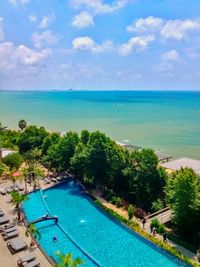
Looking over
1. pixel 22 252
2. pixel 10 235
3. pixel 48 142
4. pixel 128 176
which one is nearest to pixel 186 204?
pixel 128 176

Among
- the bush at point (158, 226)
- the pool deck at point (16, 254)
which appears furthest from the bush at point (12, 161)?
the bush at point (158, 226)

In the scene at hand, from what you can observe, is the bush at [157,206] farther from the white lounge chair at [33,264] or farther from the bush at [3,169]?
the bush at [3,169]

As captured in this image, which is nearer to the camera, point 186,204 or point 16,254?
point 16,254

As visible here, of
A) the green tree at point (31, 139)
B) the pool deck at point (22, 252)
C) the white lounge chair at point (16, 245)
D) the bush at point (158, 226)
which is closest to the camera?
the pool deck at point (22, 252)

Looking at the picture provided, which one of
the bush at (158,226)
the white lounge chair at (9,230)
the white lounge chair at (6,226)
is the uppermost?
the bush at (158,226)

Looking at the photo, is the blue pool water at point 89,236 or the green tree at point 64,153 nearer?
the blue pool water at point 89,236

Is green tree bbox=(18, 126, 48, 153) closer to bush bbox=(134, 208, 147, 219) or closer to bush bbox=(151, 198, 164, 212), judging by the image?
bush bbox=(134, 208, 147, 219)

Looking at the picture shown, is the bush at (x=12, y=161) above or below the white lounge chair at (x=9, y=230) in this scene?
above

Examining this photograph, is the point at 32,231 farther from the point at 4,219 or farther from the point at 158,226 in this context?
the point at 158,226
